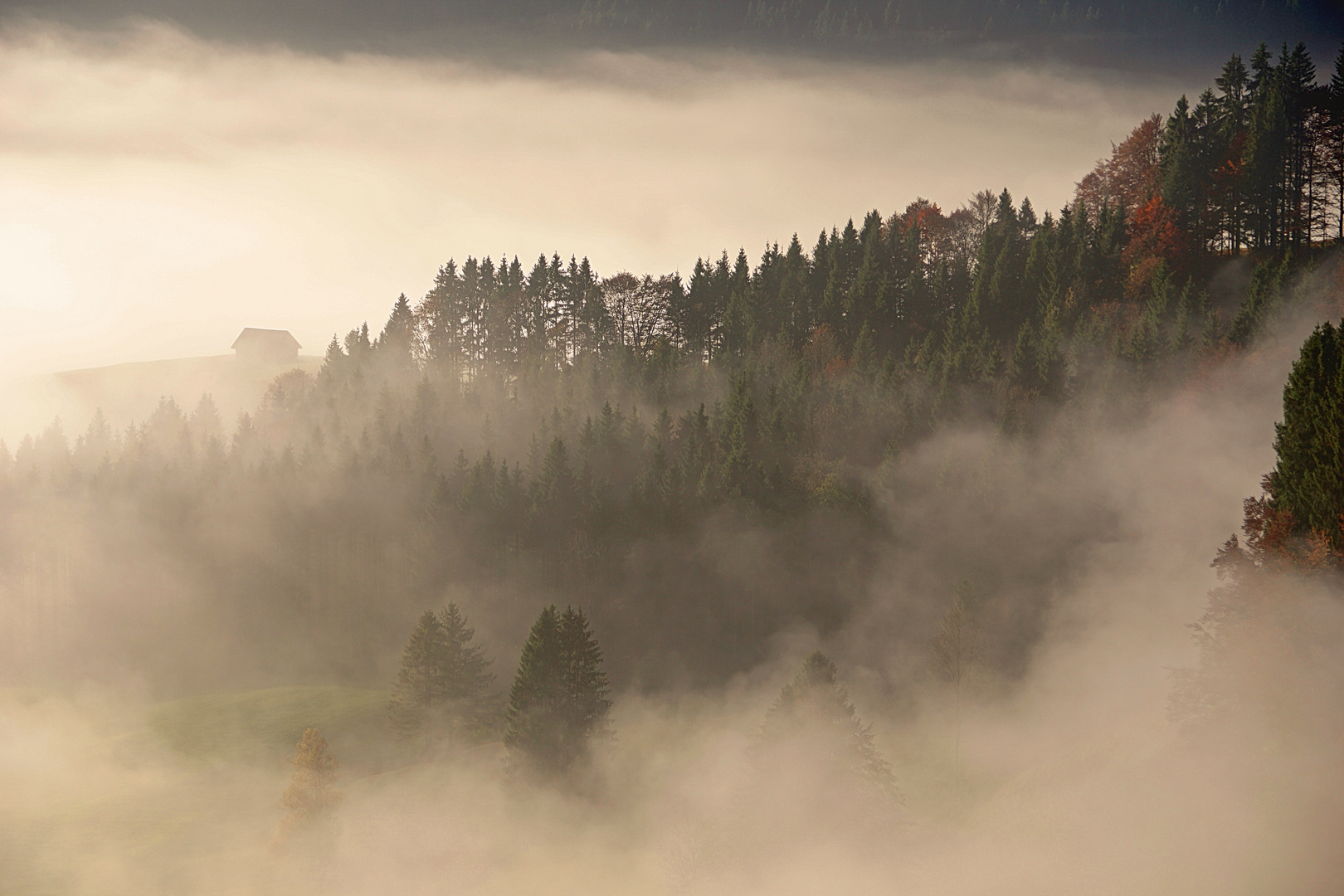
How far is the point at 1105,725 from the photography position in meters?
68.9

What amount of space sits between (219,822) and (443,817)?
15.9 meters

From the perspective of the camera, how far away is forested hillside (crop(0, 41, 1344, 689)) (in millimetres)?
97500

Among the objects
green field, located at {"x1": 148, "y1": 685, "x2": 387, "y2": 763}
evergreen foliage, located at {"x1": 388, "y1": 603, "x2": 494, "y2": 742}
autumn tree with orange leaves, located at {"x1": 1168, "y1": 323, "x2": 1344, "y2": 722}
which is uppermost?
autumn tree with orange leaves, located at {"x1": 1168, "y1": 323, "x2": 1344, "y2": 722}

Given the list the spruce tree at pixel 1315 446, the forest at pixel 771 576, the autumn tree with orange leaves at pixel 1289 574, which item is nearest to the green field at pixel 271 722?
the forest at pixel 771 576

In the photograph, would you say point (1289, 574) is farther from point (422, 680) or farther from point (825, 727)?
point (422, 680)

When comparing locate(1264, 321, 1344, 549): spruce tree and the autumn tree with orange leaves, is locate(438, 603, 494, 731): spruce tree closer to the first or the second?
the autumn tree with orange leaves

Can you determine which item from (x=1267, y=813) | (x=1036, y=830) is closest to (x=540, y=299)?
(x=1036, y=830)

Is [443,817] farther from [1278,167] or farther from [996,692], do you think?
[1278,167]

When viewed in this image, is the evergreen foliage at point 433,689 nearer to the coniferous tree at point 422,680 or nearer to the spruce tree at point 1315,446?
the coniferous tree at point 422,680

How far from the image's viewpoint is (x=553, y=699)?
66438mm

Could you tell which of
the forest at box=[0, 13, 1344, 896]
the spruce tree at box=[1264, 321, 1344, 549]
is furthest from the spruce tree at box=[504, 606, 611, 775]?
the spruce tree at box=[1264, 321, 1344, 549]

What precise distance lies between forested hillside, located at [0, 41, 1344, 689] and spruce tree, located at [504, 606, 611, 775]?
24842 mm

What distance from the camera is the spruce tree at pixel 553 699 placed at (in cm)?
6575

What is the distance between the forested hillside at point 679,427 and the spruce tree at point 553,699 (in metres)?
24.8
